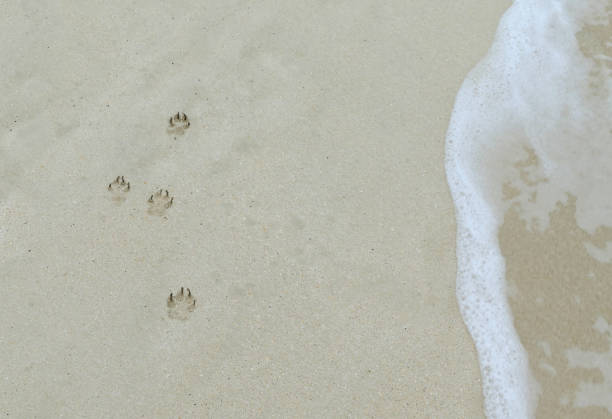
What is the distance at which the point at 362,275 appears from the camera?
3.39 metres

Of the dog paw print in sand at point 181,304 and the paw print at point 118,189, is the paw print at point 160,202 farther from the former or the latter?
the dog paw print in sand at point 181,304

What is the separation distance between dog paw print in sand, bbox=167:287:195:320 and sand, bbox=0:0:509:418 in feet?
0.04

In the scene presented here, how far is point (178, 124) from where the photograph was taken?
155 inches

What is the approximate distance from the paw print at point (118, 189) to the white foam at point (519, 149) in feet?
6.58

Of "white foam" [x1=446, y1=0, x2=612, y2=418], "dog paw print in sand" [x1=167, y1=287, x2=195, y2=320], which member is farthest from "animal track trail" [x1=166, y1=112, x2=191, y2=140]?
"white foam" [x1=446, y1=0, x2=612, y2=418]

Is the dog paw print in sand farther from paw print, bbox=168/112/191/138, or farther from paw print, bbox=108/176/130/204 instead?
paw print, bbox=168/112/191/138

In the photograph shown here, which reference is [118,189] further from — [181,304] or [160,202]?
[181,304]

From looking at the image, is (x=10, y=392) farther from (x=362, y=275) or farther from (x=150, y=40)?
(x=150, y=40)

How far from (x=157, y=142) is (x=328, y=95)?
120 centimetres

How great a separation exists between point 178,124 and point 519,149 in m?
2.29

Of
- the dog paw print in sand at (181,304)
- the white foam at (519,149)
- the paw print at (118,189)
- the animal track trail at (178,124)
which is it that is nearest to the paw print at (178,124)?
the animal track trail at (178,124)

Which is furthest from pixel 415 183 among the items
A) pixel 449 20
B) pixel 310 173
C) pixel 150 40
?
pixel 150 40

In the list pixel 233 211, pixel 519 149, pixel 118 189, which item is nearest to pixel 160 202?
pixel 118 189

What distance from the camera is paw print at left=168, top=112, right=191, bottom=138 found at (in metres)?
3.92
